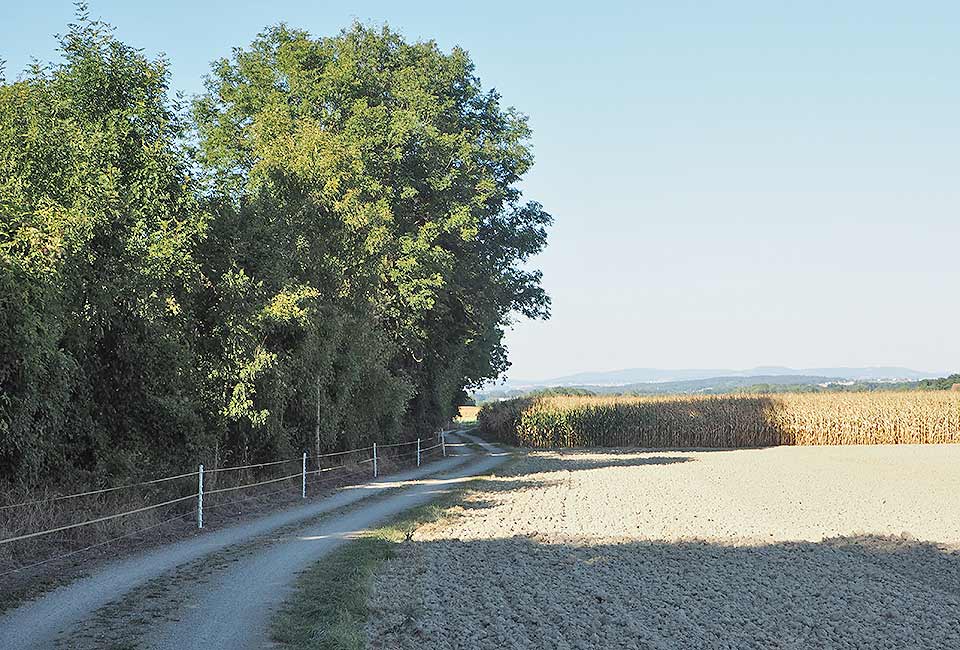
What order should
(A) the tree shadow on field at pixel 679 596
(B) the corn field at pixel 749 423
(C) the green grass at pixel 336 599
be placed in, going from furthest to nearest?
(B) the corn field at pixel 749 423 < (A) the tree shadow on field at pixel 679 596 < (C) the green grass at pixel 336 599

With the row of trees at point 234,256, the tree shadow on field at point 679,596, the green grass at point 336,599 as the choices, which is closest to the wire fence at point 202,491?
the row of trees at point 234,256

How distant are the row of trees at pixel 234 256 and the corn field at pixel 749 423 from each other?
18.6m

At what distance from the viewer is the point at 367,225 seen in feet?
106

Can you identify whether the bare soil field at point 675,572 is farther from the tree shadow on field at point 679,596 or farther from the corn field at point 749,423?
the corn field at point 749,423

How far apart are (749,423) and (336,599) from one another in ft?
171

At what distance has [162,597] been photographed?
438 inches

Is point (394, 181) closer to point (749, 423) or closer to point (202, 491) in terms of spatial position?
point (202, 491)

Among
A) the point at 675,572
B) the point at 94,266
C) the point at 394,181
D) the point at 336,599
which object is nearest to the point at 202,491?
the point at 94,266

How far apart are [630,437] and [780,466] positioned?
59.8 feet

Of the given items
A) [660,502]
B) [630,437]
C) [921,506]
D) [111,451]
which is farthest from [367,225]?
[630,437]

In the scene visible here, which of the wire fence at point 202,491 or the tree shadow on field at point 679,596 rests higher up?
the wire fence at point 202,491

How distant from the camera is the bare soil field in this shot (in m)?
10.7

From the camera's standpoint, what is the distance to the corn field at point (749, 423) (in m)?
59.2

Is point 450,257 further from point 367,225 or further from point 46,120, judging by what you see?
point 46,120
